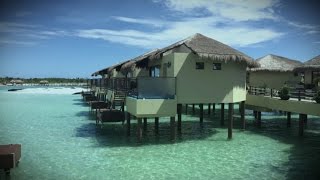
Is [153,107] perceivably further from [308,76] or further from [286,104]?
[308,76]

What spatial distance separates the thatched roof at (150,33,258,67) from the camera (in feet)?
57.5

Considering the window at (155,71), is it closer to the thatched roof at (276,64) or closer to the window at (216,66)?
the window at (216,66)

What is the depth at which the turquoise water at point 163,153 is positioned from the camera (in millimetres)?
12570

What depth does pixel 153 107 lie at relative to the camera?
16.8 meters

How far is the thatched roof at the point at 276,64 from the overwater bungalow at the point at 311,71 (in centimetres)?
238

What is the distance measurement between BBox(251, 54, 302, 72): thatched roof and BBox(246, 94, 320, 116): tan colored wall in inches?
221

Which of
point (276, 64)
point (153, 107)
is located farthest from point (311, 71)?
point (153, 107)

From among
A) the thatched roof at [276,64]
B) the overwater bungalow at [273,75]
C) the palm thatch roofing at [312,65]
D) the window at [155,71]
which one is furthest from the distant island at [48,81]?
the palm thatch roofing at [312,65]

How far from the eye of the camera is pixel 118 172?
12.6 meters

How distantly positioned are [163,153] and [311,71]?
15.3 m

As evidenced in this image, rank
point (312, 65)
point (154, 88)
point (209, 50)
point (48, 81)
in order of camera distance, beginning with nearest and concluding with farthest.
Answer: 1. point (154, 88)
2. point (209, 50)
3. point (312, 65)
4. point (48, 81)

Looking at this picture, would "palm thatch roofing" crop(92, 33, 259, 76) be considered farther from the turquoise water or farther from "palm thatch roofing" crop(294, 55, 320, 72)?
"palm thatch roofing" crop(294, 55, 320, 72)

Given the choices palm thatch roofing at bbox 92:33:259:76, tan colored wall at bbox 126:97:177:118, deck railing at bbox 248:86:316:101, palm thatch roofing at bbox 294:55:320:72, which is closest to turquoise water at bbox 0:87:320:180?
tan colored wall at bbox 126:97:177:118

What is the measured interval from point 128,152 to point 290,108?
33.2 feet
